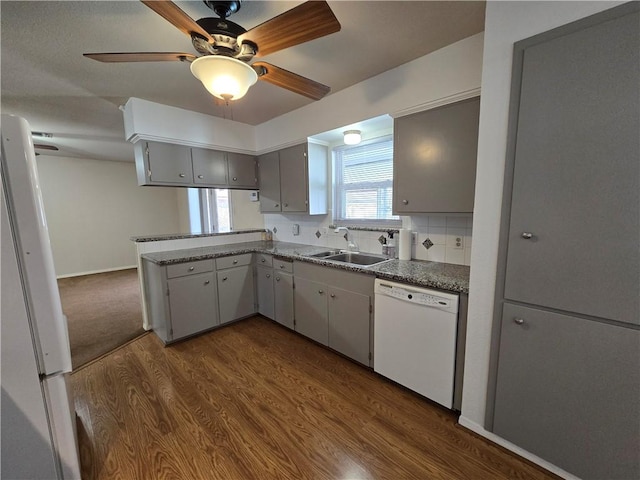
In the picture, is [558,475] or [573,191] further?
[558,475]

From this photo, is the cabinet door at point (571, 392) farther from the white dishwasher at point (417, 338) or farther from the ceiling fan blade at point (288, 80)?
the ceiling fan blade at point (288, 80)

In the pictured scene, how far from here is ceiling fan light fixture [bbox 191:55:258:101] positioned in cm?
133

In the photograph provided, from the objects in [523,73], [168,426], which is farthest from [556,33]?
[168,426]

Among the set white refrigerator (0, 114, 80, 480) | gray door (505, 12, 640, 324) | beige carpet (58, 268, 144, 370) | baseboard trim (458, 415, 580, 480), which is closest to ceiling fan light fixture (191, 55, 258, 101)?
white refrigerator (0, 114, 80, 480)

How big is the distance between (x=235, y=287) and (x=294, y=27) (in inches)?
101

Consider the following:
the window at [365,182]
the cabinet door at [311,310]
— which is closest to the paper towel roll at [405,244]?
the window at [365,182]

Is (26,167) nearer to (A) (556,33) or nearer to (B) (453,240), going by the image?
(A) (556,33)

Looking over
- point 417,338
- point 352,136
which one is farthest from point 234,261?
point 417,338

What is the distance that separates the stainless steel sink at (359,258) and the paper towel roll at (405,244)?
0.59 ft

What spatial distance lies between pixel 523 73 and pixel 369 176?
1.64 m

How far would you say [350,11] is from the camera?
1.51m

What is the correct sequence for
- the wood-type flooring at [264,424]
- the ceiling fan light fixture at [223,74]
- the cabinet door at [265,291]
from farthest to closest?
the cabinet door at [265,291], the wood-type flooring at [264,424], the ceiling fan light fixture at [223,74]

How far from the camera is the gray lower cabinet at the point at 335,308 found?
218cm

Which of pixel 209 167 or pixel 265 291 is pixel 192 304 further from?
pixel 209 167
